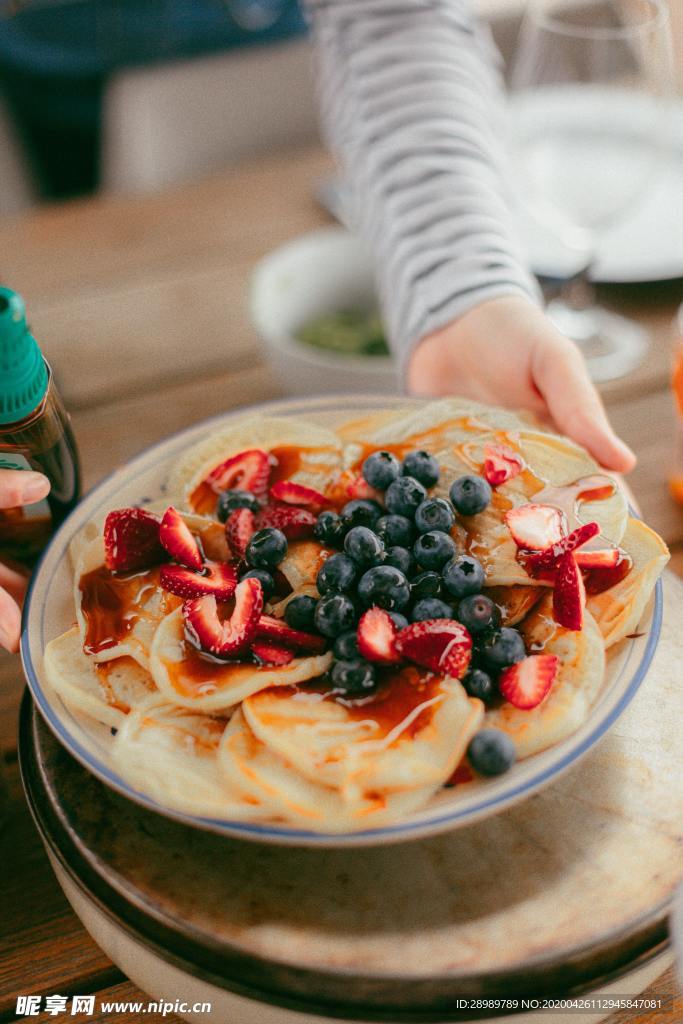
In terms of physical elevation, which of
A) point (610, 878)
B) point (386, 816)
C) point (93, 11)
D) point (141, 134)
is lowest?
point (610, 878)

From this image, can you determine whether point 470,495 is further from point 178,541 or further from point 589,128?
point 589,128

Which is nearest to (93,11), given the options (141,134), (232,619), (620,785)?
(141,134)

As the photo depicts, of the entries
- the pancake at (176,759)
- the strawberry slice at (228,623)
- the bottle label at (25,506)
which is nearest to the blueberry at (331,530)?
the strawberry slice at (228,623)

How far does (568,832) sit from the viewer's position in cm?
82

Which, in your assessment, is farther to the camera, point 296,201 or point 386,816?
point 296,201

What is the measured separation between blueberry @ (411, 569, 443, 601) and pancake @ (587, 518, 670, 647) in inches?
6.0

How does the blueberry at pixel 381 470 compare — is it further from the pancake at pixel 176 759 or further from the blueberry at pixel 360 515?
the pancake at pixel 176 759

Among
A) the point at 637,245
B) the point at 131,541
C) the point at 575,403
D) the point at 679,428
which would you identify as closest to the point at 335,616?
the point at 131,541

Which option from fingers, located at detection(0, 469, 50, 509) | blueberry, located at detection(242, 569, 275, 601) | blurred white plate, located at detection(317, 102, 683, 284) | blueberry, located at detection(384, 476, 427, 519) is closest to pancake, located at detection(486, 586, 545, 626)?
blueberry, located at detection(384, 476, 427, 519)

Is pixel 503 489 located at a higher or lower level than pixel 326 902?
higher

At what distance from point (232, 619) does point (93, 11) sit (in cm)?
258

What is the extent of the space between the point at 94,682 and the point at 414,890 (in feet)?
1.14

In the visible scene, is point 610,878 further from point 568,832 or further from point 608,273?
point 608,273

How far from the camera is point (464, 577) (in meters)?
0.84
